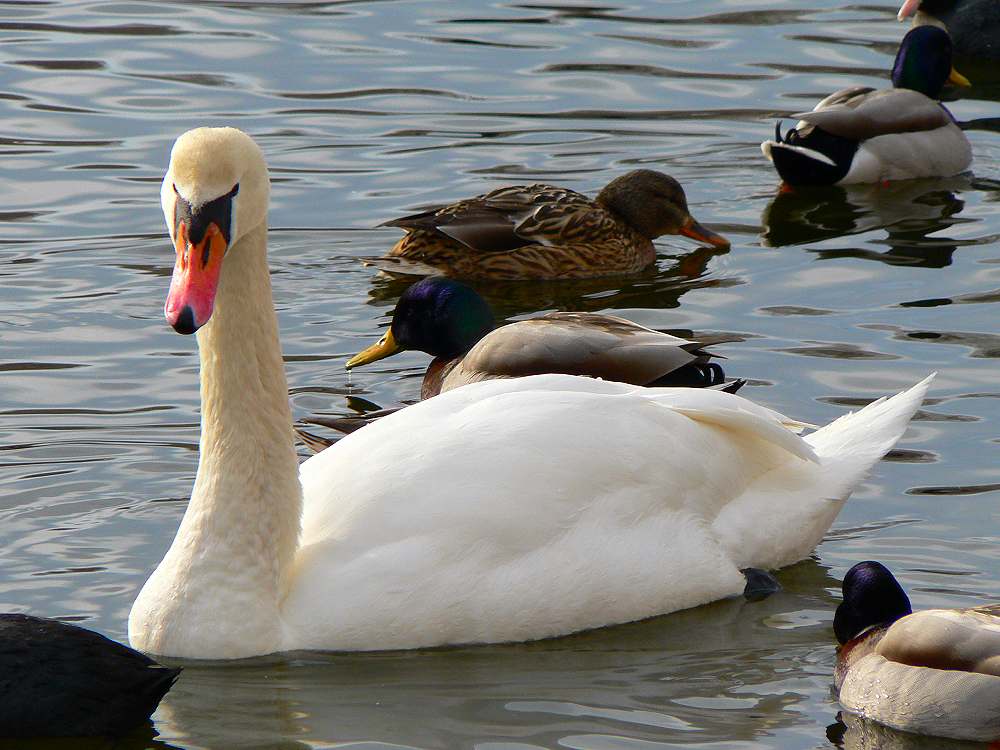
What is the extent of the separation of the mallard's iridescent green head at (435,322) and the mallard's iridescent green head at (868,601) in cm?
327

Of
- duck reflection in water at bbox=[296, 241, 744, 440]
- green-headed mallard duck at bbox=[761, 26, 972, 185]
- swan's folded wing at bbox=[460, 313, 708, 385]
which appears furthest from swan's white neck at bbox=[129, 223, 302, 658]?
green-headed mallard duck at bbox=[761, 26, 972, 185]

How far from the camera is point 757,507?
7098 mm

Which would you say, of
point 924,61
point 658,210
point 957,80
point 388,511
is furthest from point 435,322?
point 957,80

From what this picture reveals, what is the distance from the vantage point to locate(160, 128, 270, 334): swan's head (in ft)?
19.5

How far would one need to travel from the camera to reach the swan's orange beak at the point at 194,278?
5.84 m

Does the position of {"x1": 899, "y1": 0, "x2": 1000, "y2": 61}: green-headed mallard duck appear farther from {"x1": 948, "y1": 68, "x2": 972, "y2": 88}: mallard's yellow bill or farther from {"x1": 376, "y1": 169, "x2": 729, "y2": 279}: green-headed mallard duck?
{"x1": 376, "y1": 169, "x2": 729, "y2": 279}: green-headed mallard duck

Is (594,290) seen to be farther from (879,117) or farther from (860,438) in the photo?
(860,438)

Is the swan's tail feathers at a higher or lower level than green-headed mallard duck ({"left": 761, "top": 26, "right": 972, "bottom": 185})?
lower

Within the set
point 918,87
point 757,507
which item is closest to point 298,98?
point 918,87

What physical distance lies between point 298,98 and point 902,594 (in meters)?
8.90

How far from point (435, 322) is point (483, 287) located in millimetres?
2087

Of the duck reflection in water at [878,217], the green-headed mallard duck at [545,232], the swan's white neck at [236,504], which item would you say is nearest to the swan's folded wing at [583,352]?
the swan's white neck at [236,504]

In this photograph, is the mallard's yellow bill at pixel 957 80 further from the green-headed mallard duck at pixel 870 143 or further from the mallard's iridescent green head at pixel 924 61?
the green-headed mallard duck at pixel 870 143

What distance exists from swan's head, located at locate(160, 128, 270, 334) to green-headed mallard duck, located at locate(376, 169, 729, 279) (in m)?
4.93
